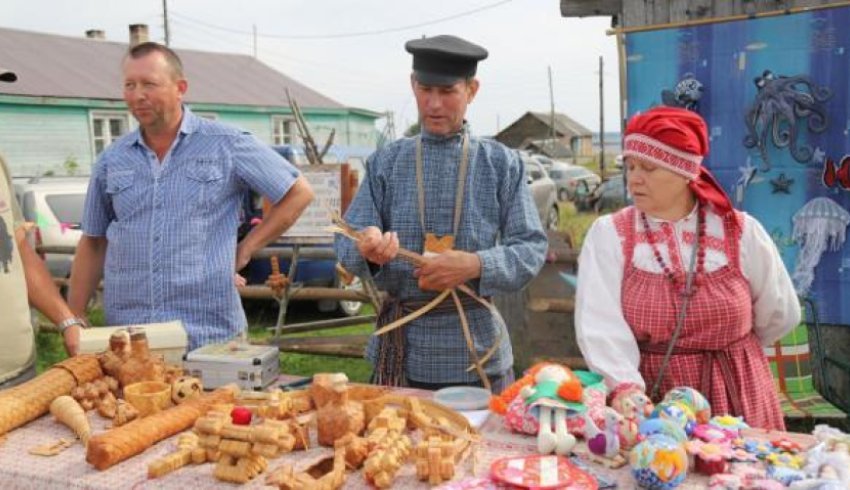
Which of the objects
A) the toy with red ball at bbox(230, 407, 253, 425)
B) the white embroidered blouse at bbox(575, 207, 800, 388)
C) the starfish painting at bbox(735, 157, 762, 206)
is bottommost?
the toy with red ball at bbox(230, 407, 253, 425)

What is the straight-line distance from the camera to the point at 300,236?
5.20 m

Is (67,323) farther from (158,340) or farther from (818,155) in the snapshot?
(818,155)

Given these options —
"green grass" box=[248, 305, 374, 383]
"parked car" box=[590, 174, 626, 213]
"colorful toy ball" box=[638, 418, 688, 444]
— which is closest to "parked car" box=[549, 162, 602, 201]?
"parked car" box=[590, 174, 626, 213]

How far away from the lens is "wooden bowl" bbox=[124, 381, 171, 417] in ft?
6.03

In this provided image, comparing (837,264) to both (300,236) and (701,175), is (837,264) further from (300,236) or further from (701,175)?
(300,236)

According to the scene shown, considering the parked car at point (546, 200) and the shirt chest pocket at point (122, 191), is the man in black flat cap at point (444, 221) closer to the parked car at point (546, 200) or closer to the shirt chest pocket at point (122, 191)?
the shirt chest pocket at point (122, 191)

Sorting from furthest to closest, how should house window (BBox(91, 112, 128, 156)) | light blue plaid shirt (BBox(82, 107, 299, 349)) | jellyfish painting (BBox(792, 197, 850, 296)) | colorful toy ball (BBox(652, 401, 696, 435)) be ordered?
house window (BBox(91, 112, 128, 156)) < jellyfish painting (BBox(792, 197, 850, 296)) < light blue plaid shirt (BBox(82, 107, 299, 349)) < colorful toy ball (BBox(652, 401, 696, 435))

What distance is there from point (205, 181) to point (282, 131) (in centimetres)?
2084

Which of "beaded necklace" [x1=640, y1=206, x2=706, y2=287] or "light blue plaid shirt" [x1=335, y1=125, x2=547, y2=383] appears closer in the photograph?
"beaded necklace" [x1=640, y1=206, x2=706, y2=287]

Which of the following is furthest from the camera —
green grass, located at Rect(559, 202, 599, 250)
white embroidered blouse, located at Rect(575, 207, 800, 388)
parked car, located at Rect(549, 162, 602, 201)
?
parked car, located at Rect(549, 162, 602, 201)

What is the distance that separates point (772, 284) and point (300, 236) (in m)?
3.67

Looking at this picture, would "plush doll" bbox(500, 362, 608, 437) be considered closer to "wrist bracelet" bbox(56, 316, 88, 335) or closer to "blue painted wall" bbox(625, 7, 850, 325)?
"wrist bracelet" bbox(56, 316, 88, 335)

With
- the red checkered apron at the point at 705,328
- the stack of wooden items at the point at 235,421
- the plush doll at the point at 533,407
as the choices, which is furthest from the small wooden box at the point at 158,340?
the red checkered apron at the point at 705,328

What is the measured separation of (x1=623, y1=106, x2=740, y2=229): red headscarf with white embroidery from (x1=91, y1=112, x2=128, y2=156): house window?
18.1m
